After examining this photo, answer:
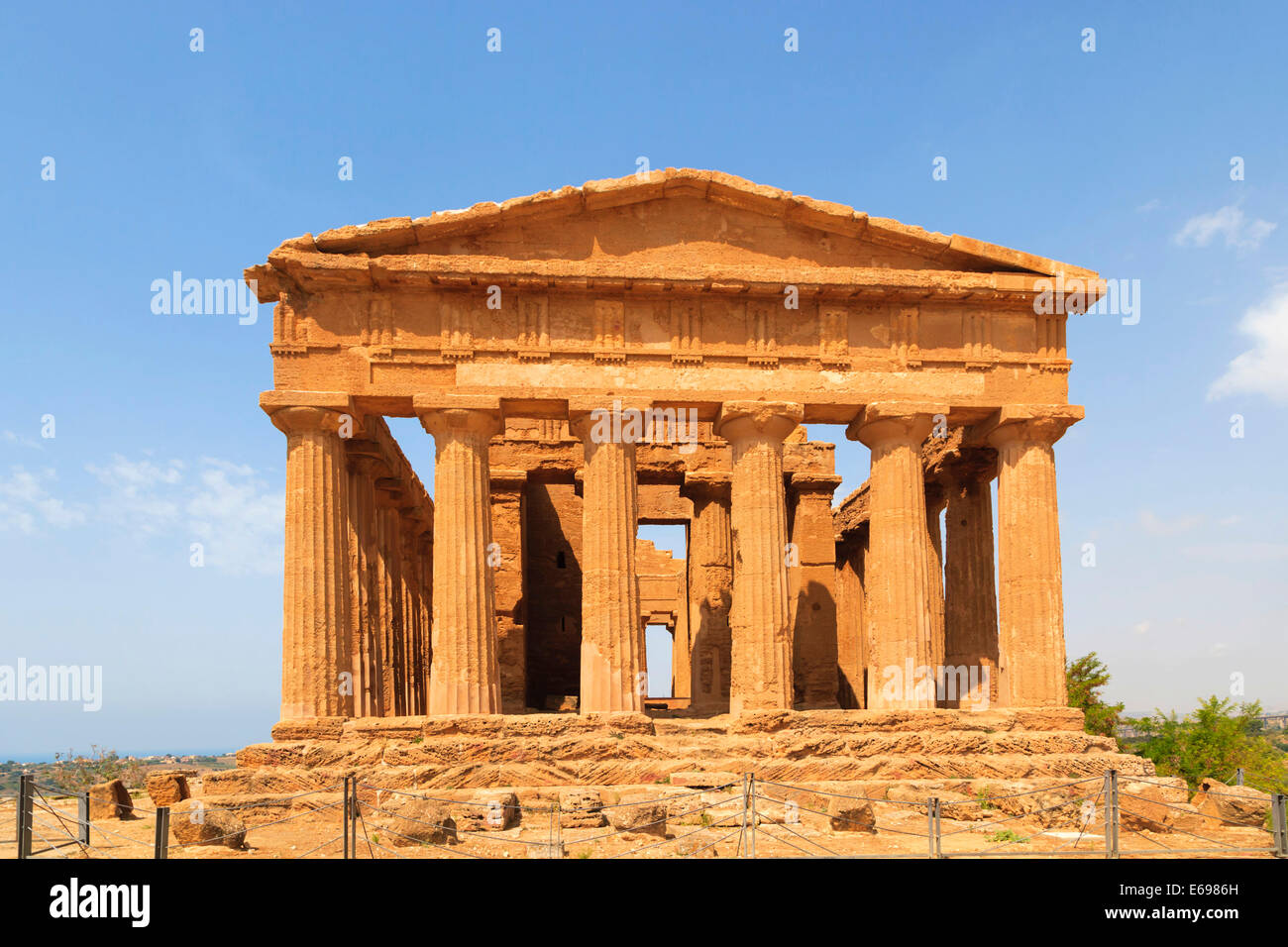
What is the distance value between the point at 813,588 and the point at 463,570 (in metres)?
11.1

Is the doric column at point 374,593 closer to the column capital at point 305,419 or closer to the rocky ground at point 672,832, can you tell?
the column capital at point 305,419

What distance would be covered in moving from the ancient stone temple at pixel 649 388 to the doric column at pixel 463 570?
0.04 meters

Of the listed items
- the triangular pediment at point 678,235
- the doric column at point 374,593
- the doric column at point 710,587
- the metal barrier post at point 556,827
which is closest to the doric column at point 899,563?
the triangular pediment at point 678,235

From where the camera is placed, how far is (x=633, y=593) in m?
19.9

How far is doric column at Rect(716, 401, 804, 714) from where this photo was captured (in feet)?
64.6

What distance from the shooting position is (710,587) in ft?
84.4

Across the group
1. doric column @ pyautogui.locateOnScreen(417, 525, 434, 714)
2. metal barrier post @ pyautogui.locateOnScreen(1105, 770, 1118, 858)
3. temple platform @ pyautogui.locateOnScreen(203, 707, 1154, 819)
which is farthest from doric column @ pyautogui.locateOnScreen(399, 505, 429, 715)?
metal barrier post @ pyautogui.locateOnScreen(1105, 770, 1118, 858)

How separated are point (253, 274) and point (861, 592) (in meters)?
17.5

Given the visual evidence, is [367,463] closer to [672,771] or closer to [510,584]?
[510,584]

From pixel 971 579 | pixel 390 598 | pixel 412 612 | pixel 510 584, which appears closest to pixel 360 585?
pixel 390 598

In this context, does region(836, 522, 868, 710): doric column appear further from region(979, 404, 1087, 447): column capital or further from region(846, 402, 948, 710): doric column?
region(979, 404, 1087, 447): column capital

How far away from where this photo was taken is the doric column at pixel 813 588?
27.2 meters

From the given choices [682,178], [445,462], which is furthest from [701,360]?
[445,462]
